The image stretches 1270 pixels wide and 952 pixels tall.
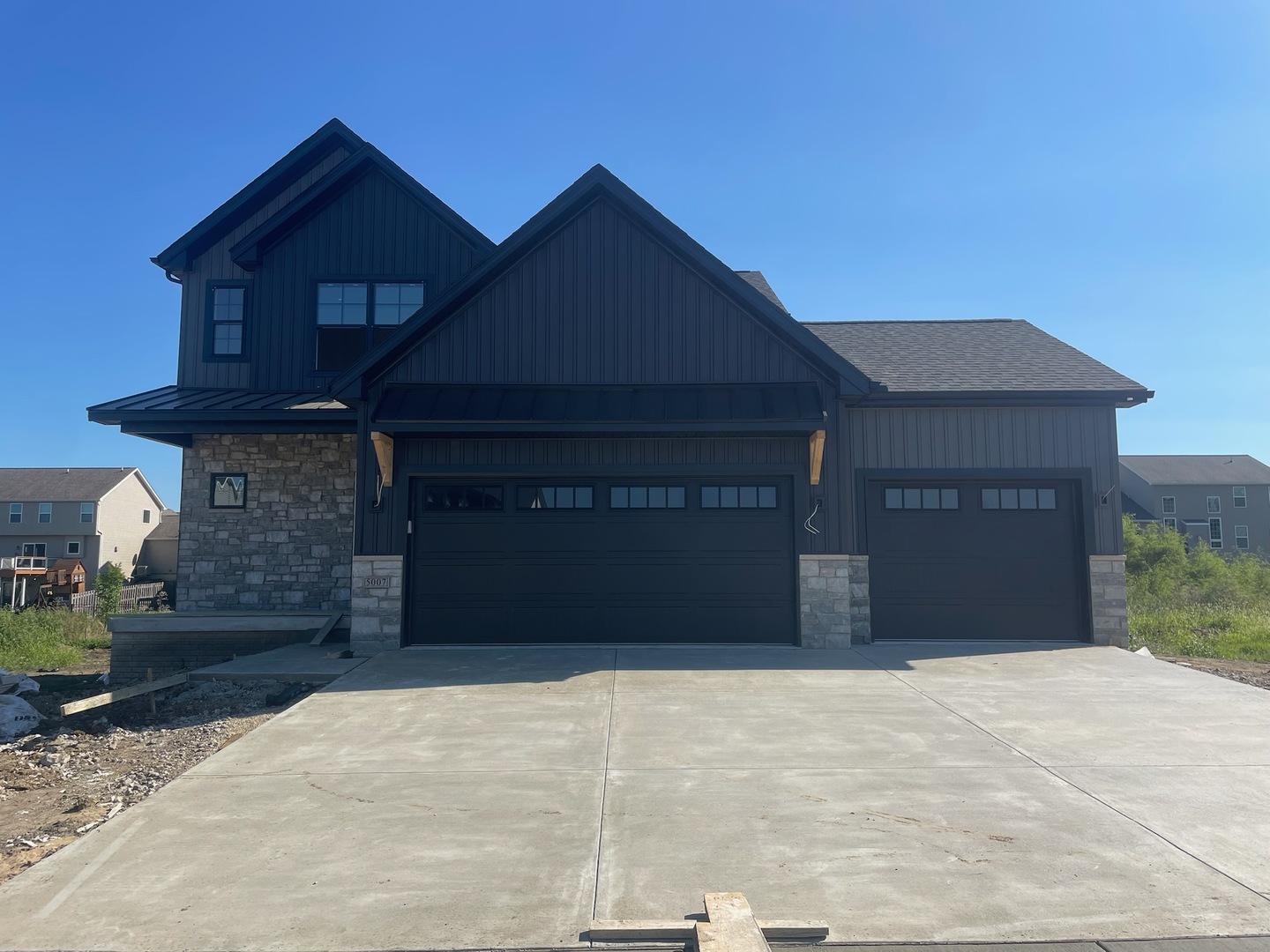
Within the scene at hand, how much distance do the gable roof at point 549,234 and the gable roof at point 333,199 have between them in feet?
9.64

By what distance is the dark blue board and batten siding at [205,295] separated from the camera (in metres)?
14.4

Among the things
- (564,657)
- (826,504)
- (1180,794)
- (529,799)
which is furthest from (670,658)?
(1180,794)

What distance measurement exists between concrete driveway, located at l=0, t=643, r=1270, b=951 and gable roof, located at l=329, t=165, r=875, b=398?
181 inches

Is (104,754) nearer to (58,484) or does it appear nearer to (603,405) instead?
(603,405)

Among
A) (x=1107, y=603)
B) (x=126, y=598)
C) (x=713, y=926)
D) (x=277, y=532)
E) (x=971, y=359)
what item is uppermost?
(x=971, y=359)

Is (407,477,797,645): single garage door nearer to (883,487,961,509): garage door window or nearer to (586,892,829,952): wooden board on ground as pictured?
(883,487,961,509): garage door window

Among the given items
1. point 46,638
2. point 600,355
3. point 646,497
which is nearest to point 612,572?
point 646,497

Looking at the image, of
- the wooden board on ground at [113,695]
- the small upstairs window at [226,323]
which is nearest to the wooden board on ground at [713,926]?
the wooden board on ground at [113,695]

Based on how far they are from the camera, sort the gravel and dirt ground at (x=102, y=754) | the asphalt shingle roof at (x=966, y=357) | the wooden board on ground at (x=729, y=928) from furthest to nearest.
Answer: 1. the asphalt shingle roof at (x=966, y=357)
2. the gravel and dirt ground at (x=102, y=754)
3. the wooden board on ground at (x=729, y=928)

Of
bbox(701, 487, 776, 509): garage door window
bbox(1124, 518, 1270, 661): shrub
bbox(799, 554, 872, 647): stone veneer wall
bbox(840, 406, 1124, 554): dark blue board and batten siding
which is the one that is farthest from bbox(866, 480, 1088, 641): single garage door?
bbox(1124, 518, 1270, 661): shrub

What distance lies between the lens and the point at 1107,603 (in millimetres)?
12406

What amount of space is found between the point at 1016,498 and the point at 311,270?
40.7 ft

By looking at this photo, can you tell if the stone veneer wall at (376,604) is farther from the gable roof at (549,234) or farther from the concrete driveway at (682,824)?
the concrete driveway at (682,824)

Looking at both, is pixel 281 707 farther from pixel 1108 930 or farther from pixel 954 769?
pixel 1108 930
